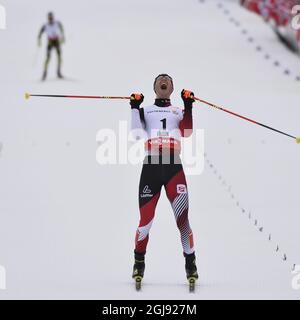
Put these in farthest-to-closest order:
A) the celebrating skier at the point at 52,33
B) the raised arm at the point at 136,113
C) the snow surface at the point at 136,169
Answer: the celebrating skier at the point at 52,33 → the snow surface at the point at 136,169 → the raised arm at the point at 136,113

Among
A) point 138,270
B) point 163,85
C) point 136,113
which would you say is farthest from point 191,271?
point 163,85

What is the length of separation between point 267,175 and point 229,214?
2.05 m

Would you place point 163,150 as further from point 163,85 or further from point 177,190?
point 163,85

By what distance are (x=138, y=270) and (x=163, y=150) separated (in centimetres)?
96

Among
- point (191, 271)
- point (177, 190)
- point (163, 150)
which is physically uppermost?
Answer: point (163, 150)

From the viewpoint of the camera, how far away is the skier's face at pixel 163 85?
737cm

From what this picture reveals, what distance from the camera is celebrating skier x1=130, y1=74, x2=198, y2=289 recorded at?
7.38 metres

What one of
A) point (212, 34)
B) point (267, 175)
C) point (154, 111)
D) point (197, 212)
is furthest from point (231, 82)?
point (154, 111)

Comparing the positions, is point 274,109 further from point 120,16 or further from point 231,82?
point 120,16

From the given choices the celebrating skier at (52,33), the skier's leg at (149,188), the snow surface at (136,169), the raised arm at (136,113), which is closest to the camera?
the raised arm at (136,113)

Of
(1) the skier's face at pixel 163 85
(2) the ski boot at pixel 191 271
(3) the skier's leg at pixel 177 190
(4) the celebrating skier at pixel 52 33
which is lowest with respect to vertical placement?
(2) the ski boot at pixel 191 271

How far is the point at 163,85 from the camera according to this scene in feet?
24.3

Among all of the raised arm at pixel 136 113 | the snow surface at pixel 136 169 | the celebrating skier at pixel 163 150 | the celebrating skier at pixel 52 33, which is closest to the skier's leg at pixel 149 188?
the celebrating skier at pixel 163 150

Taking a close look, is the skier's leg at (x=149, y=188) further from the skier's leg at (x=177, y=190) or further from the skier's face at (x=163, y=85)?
the skier's face at (x=163, y=85)
